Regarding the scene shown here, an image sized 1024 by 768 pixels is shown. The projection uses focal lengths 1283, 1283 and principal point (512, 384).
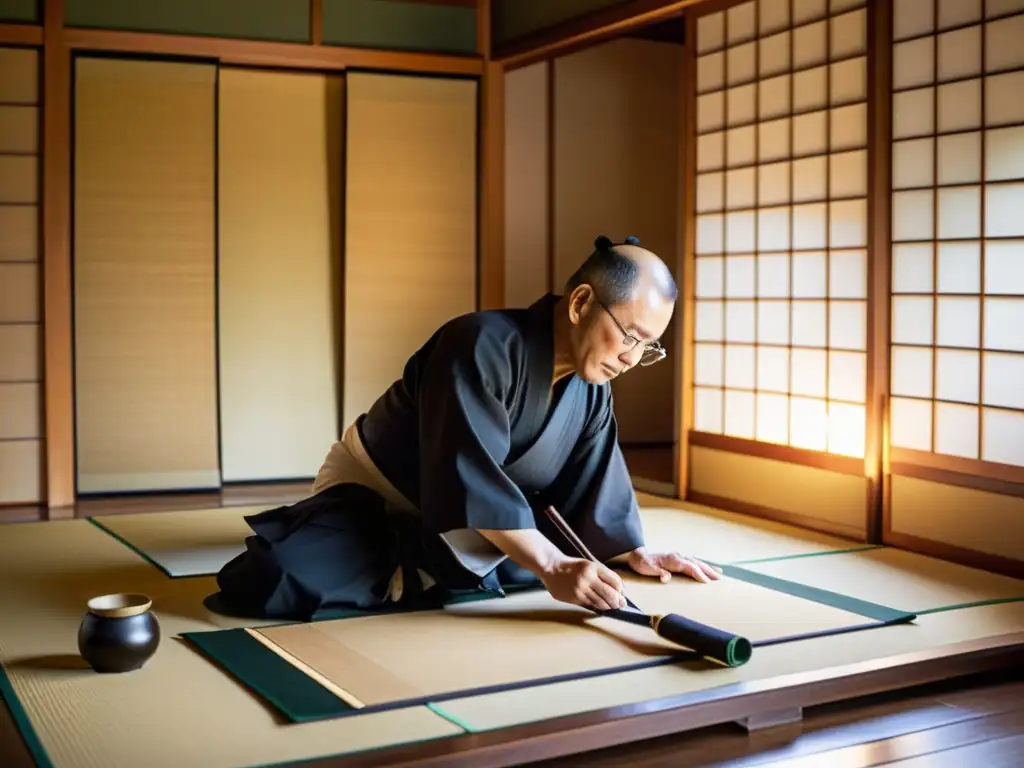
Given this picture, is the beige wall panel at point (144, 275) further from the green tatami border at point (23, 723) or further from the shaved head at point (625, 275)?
the shaved head at point (625, 275)

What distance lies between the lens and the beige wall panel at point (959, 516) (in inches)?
161

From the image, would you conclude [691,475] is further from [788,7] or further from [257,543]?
[257,543]

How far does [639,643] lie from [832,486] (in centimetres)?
208

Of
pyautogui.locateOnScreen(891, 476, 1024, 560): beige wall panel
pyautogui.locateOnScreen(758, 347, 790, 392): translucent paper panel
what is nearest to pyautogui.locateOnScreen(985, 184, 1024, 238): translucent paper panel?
pyautogui.locateOnScreen(891, 476, 1024, 560): beige wall panel

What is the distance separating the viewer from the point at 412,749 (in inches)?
91.7

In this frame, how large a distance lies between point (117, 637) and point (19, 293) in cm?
326

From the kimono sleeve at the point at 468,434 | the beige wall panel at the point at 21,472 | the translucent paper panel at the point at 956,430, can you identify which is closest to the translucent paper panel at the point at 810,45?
the translucent paper panel at the point at 956,430

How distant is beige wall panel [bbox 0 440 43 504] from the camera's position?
18.4ft

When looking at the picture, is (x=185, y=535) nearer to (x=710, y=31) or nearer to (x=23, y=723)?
(x=23, y=723)

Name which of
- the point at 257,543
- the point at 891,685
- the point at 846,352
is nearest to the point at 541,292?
the point at 846,352

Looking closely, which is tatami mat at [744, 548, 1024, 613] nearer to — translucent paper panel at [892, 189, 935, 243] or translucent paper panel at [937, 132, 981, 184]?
translucent paper panel at [892, 189, 935, 243]

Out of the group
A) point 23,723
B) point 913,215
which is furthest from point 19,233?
point 913,215

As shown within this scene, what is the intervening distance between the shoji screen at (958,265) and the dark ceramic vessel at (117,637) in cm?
269

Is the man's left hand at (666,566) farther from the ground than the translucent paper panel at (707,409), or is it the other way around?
the translucent paper panel at (707,409)
